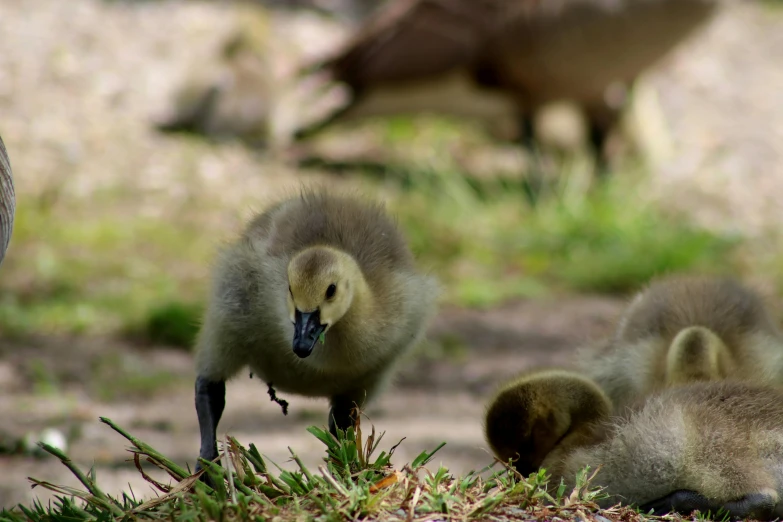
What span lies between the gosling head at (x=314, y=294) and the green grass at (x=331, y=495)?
284 mm

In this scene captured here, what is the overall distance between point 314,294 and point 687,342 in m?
1.42

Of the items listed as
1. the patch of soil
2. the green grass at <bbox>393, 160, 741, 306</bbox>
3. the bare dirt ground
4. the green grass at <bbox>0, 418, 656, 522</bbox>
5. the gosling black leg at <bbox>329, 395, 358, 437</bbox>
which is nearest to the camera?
the green grass at <bbox>0, 418, 656, 522</bbox>

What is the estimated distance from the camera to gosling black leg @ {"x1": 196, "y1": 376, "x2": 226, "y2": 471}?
3.13 metres

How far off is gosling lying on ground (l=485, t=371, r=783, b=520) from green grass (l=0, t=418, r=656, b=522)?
0.56 feet

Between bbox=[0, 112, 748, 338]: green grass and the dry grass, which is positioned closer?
the dry grass

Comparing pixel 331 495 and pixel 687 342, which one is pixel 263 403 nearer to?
pixel 687 342

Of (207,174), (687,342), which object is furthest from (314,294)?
(207,174)

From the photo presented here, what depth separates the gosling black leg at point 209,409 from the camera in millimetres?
3135

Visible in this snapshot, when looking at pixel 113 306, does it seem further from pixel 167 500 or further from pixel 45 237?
pixel 167 500

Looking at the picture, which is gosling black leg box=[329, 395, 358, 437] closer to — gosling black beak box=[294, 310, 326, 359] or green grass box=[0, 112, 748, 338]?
gosling black beak box=[294, 310, 326, 359]

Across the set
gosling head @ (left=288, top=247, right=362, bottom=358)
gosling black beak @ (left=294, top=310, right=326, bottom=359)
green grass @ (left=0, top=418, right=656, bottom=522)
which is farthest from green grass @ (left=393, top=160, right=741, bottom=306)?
green grass @ (left=0, top=418, right=656, bottom=522)

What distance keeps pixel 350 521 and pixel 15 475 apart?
205cm

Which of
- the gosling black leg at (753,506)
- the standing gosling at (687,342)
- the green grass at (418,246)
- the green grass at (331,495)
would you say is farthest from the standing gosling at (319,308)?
the green grass at (418,246)

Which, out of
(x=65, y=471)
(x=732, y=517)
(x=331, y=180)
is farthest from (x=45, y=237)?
(x=732, y=517)
